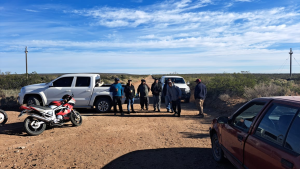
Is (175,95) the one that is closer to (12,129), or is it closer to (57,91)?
(57,91)

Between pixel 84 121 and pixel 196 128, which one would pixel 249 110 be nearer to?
pixel 196 128

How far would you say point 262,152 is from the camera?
300cm

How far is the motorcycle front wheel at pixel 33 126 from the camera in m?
7.21

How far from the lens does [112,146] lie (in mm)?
6180

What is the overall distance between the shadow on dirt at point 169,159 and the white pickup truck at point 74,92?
6.00m

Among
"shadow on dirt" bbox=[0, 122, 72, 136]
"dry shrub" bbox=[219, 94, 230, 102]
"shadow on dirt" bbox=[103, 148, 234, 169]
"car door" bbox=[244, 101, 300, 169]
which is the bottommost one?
"shadow on dirt" bbox=[103, 148, 234, 169]

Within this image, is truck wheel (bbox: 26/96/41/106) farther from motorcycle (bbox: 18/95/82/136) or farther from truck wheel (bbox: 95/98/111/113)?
motorcycle (bbox: 18/95/82/136)

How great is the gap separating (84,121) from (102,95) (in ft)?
6.83

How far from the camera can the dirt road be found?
5.02 metres

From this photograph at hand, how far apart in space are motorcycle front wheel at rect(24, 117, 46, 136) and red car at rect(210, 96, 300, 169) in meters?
5.72

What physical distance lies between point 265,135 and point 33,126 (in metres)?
6.70

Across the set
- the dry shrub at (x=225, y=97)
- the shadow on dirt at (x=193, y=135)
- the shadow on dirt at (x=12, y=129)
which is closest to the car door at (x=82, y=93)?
the shadow on dirt at (x=12, y=129)

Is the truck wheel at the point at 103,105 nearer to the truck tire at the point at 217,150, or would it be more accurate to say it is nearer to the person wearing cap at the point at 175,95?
the person wearing cap at the point at 175,95

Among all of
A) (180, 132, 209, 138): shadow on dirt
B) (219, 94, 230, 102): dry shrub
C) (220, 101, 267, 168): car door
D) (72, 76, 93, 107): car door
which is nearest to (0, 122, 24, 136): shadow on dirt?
(72, 76, 93, 107): car door
